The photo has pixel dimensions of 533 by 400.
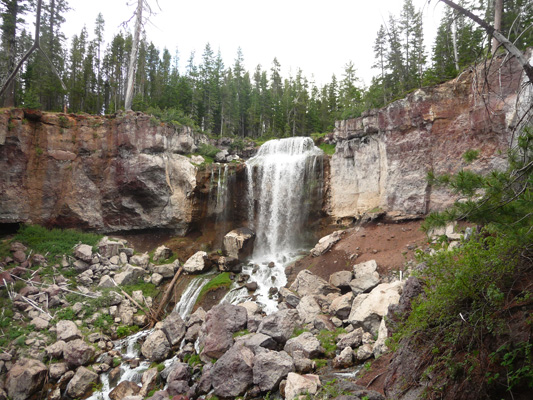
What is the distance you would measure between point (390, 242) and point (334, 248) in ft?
10.6

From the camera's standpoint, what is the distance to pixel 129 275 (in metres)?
16.4

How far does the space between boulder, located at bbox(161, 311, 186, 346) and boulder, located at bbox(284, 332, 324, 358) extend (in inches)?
189

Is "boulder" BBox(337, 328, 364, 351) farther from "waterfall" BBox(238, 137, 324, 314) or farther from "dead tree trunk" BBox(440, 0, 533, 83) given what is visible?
"waterfall" BBox(238, 137, 324, 314)

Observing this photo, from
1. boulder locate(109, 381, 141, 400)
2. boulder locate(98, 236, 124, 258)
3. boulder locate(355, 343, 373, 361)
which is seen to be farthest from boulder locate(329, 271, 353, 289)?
boulder locate(98, 236, 124, 258)

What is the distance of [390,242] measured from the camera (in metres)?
16.3

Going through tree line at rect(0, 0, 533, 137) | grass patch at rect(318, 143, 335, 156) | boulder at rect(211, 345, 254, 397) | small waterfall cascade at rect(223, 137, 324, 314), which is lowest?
boulder at rect(211, 345, 254, 397)

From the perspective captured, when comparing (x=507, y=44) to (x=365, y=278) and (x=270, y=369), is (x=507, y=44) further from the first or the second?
(x=365, y=278)

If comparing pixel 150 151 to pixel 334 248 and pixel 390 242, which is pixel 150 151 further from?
pixel 390 242

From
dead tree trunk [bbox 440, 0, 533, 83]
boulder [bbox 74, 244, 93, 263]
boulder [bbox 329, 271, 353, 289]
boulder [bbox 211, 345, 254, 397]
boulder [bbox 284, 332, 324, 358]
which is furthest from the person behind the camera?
boulder [bbox 74, 244, 93, 263]

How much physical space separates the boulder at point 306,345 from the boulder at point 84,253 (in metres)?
13.7

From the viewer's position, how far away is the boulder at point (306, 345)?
8531 millimetres

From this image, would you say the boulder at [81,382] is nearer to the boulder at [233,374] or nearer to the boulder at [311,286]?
the boulder at [233,374]

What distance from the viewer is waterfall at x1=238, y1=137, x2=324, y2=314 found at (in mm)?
21219

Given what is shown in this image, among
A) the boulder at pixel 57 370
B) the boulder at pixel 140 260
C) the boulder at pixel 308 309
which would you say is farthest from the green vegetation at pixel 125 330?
the boulder at pixel 308 309
